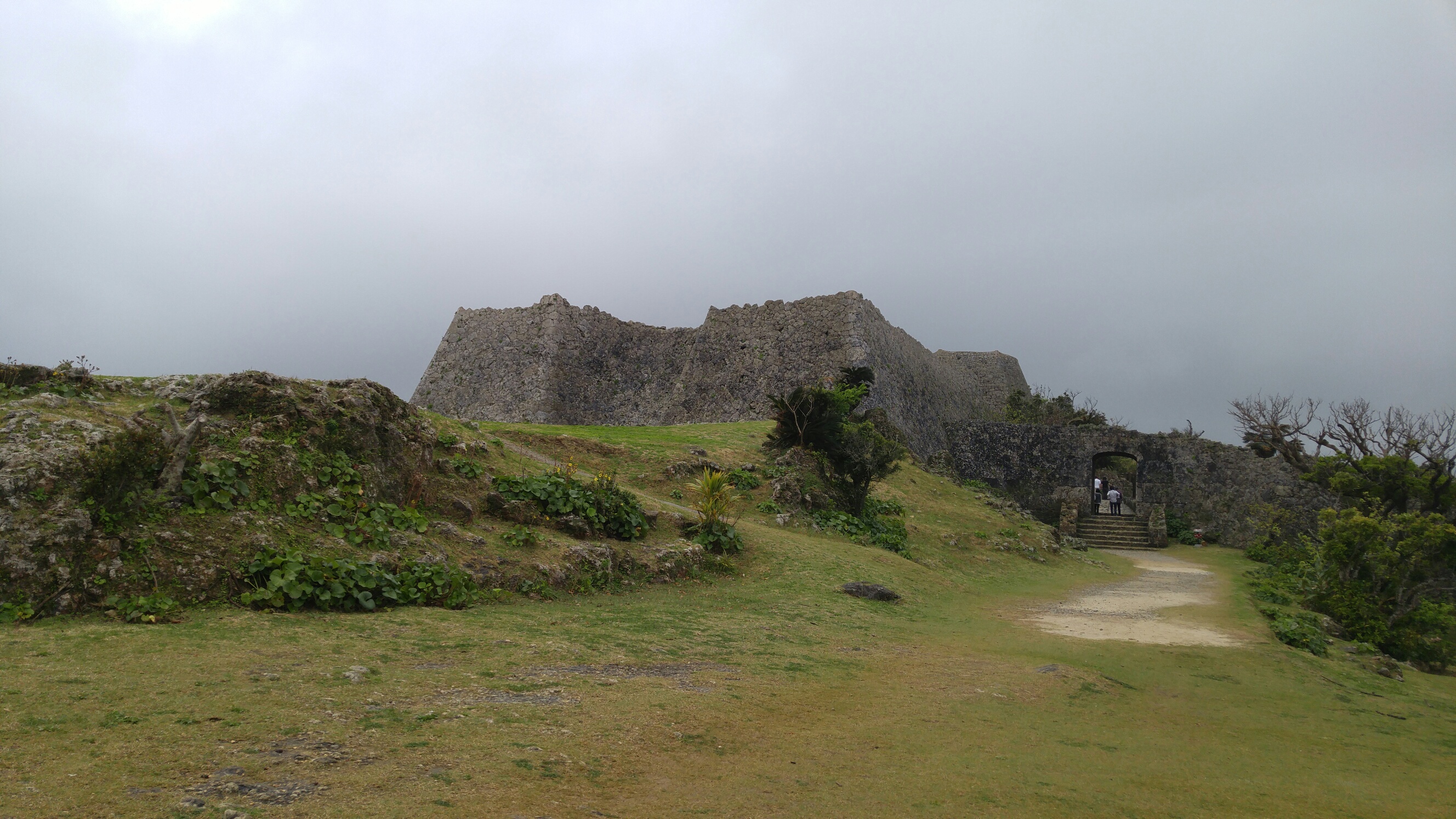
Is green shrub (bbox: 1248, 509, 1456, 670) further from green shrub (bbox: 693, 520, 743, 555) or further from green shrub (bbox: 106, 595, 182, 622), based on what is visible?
green shrub (bbox: 106, 595, 182, 622)

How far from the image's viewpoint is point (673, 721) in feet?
14.1

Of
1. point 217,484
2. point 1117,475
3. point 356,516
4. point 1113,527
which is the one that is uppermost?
point 1117,475

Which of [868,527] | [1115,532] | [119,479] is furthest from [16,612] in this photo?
[1115,532]

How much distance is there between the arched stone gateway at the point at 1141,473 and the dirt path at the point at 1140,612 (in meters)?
10.6

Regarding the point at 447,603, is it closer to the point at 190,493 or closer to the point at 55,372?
the point at 190,493

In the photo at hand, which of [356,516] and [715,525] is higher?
[356,516]

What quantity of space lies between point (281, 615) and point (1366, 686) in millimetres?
9304

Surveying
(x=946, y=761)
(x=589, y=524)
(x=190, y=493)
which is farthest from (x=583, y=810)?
(x=589, y=524)

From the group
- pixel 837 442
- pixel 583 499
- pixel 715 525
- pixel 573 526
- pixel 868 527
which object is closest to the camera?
pixel 573 526

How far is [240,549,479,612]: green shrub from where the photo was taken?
5.58 meters

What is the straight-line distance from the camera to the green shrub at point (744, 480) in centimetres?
1461

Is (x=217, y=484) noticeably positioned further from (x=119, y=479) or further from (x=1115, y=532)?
(x=1115, y=532)

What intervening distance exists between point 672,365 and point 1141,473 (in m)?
18.8

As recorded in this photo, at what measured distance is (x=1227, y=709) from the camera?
5.70 m
